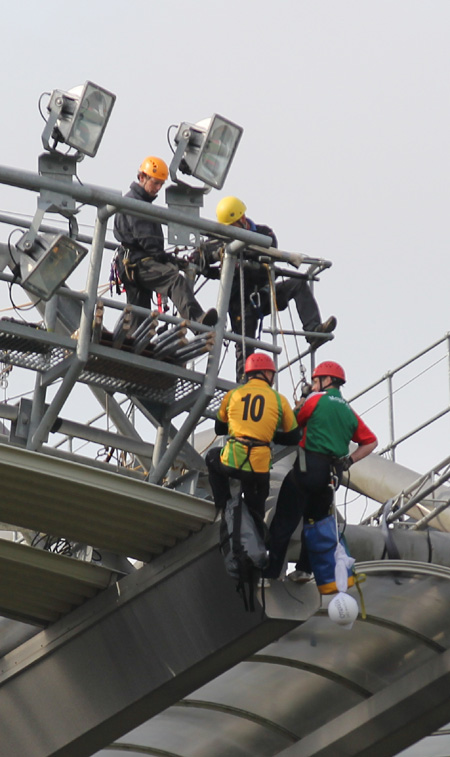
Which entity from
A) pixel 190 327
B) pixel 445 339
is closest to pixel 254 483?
pixel 190 327

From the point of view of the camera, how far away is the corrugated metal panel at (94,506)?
556 inches

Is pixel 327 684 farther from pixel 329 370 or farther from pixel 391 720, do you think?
pixel 329 370

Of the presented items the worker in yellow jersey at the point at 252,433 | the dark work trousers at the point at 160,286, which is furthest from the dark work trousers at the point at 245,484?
the dark work trousers at the point at 160,286

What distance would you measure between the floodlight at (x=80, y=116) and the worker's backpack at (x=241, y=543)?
350 centimetres

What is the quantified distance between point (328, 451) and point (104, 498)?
2159mm

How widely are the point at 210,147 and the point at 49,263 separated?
2105 millimetres

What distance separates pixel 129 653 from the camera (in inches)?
639

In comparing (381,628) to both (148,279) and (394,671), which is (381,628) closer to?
(394,671)

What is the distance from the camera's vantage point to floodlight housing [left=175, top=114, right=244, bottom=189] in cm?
1459

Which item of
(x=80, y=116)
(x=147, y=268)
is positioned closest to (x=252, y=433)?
(x=147, y=268)

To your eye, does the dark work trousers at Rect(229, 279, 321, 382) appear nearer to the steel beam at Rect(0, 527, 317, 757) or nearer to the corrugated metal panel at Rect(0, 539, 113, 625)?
the steel beam at Rect(0, 527, 317, 757)

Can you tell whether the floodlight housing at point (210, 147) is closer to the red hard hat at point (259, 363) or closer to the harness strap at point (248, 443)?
the red hard hat at point (259, 363)

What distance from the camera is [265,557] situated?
1414cm

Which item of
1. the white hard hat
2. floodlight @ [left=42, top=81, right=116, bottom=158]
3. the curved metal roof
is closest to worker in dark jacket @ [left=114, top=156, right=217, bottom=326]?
floodlight @ [left=42, top=81, right=116, bottom=158]
